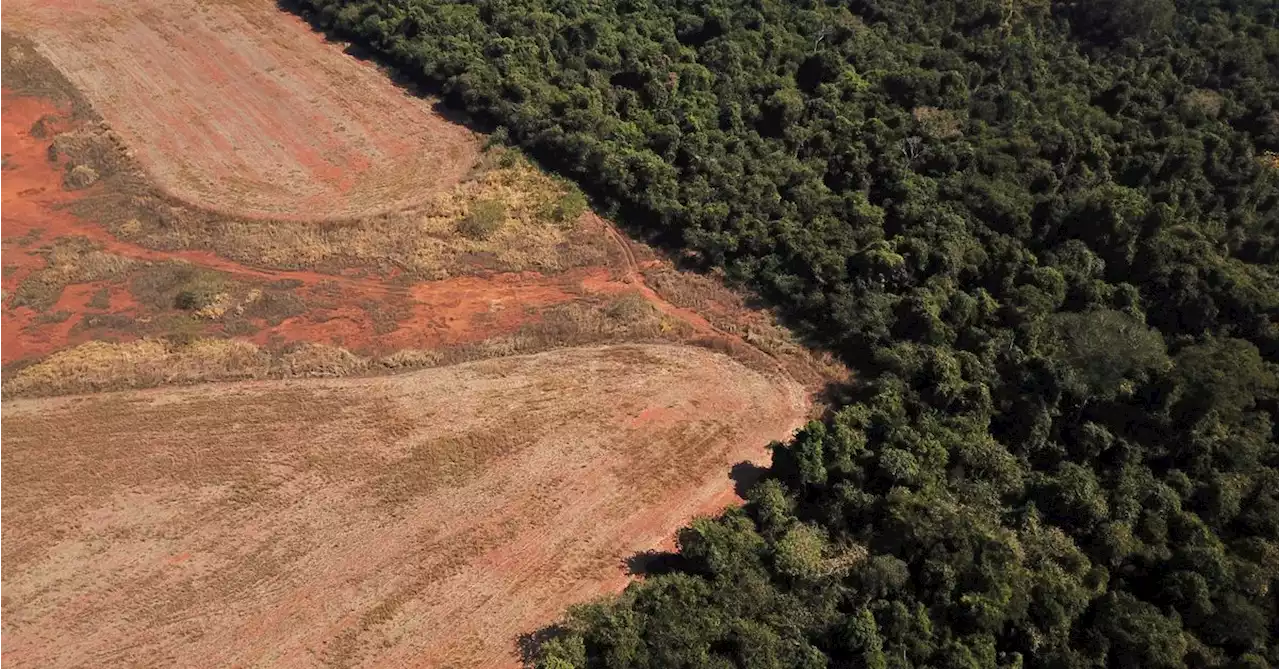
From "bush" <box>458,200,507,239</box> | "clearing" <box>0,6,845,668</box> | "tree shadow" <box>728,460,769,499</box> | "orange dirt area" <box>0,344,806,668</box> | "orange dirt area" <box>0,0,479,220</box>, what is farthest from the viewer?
"orange dirt area" <box>0,0,479,220</box>

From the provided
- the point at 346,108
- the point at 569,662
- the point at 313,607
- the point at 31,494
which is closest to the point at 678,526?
the point at 569,662

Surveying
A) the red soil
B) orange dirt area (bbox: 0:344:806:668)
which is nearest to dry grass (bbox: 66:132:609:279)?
the red soil

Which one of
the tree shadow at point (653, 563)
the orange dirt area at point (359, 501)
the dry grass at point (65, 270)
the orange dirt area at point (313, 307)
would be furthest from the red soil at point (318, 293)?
the tree shadow at point (653, 563)

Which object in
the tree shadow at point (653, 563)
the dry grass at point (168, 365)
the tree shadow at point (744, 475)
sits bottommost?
the dry grass at point (168, 365)

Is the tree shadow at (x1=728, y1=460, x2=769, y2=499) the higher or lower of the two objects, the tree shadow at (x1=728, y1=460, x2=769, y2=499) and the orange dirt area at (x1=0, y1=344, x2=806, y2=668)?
the higher

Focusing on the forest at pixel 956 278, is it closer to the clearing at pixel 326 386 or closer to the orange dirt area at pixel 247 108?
the clearing at pixel 326 386

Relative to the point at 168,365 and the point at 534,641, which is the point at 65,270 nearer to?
the point at 168,365

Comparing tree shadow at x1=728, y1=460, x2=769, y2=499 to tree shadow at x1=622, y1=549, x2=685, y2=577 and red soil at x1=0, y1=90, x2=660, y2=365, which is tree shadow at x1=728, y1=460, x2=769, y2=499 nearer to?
tree shadow at x1=622, y1=549, x2=685, y2=577
